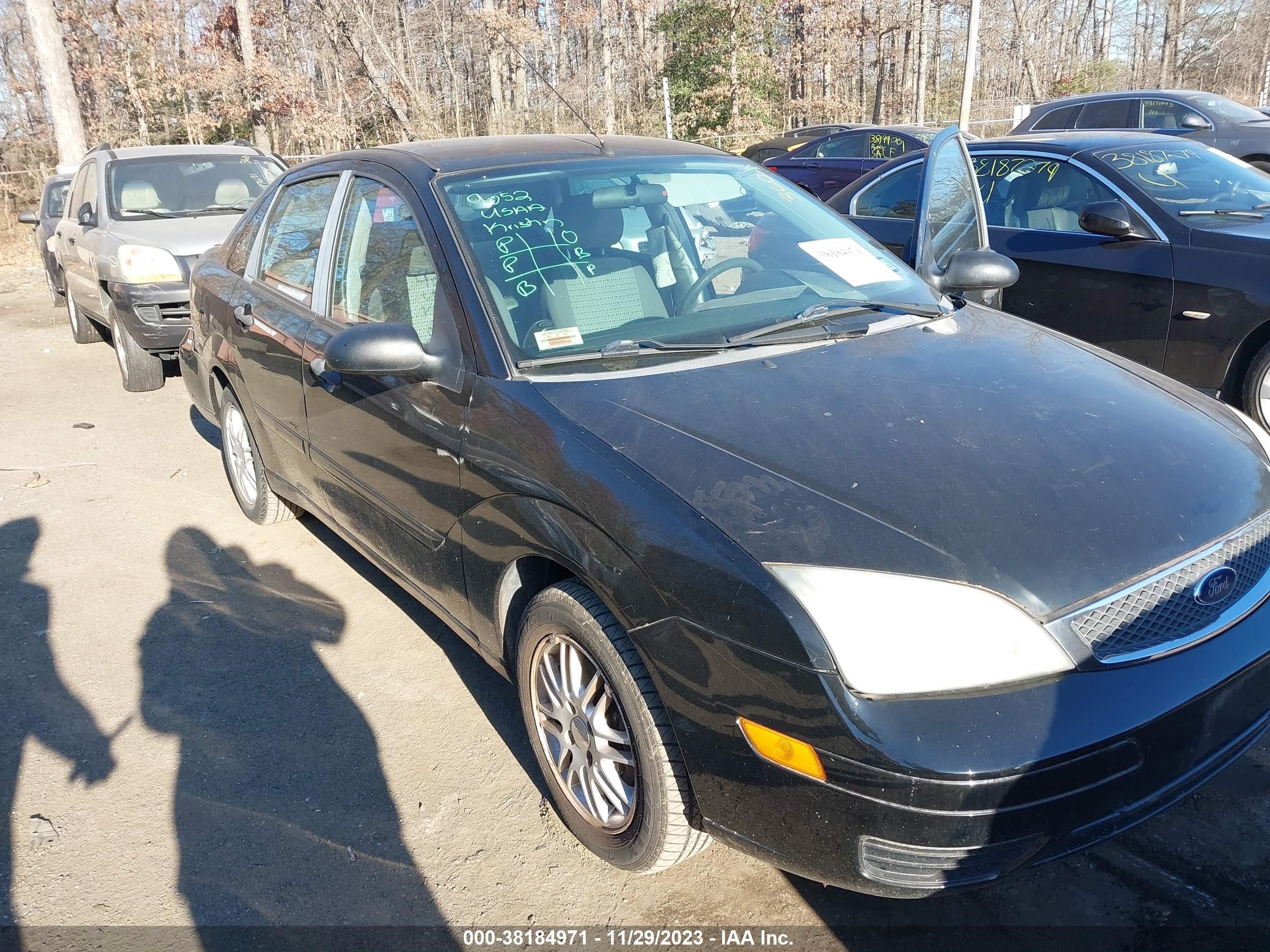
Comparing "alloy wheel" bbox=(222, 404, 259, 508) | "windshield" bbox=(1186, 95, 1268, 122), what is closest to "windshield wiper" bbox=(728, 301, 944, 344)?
"alloy wheel" bbox=(222, 404, 259, 508)

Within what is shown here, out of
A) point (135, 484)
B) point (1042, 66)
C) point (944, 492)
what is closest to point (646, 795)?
point (944, 492)

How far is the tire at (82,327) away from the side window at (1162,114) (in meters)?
11.8

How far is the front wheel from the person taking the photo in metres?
4.99

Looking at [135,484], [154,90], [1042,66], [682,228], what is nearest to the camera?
[682,228]

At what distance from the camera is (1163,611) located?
210cm

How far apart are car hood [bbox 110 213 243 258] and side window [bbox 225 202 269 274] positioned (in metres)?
3.16

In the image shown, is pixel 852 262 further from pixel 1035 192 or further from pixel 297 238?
pixel 1035 192

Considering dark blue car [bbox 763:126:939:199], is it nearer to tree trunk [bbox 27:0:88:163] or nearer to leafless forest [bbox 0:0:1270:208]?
leafless forest [bbox 0:0:1270:208]

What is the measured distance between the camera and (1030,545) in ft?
6.83

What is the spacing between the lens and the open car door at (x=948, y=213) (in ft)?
13.7

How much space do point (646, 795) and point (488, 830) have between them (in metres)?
0.72

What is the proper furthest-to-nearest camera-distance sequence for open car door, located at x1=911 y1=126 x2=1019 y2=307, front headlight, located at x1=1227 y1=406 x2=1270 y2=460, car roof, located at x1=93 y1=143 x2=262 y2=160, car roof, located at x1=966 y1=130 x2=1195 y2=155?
car roof, located at x1=93 y1=143 x2=262 y2=160
car roof, located at x1=966 y1=130 x2=1195 y2=155
open car door, located at x1=911 y1=126 x2=1019 y2=307
front headlight, located at x1=1227 y1=406 x2=1270 y2=460

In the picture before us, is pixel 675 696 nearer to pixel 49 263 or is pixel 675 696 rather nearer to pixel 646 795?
pixel 646 795

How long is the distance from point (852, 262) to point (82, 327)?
31.1 feet
